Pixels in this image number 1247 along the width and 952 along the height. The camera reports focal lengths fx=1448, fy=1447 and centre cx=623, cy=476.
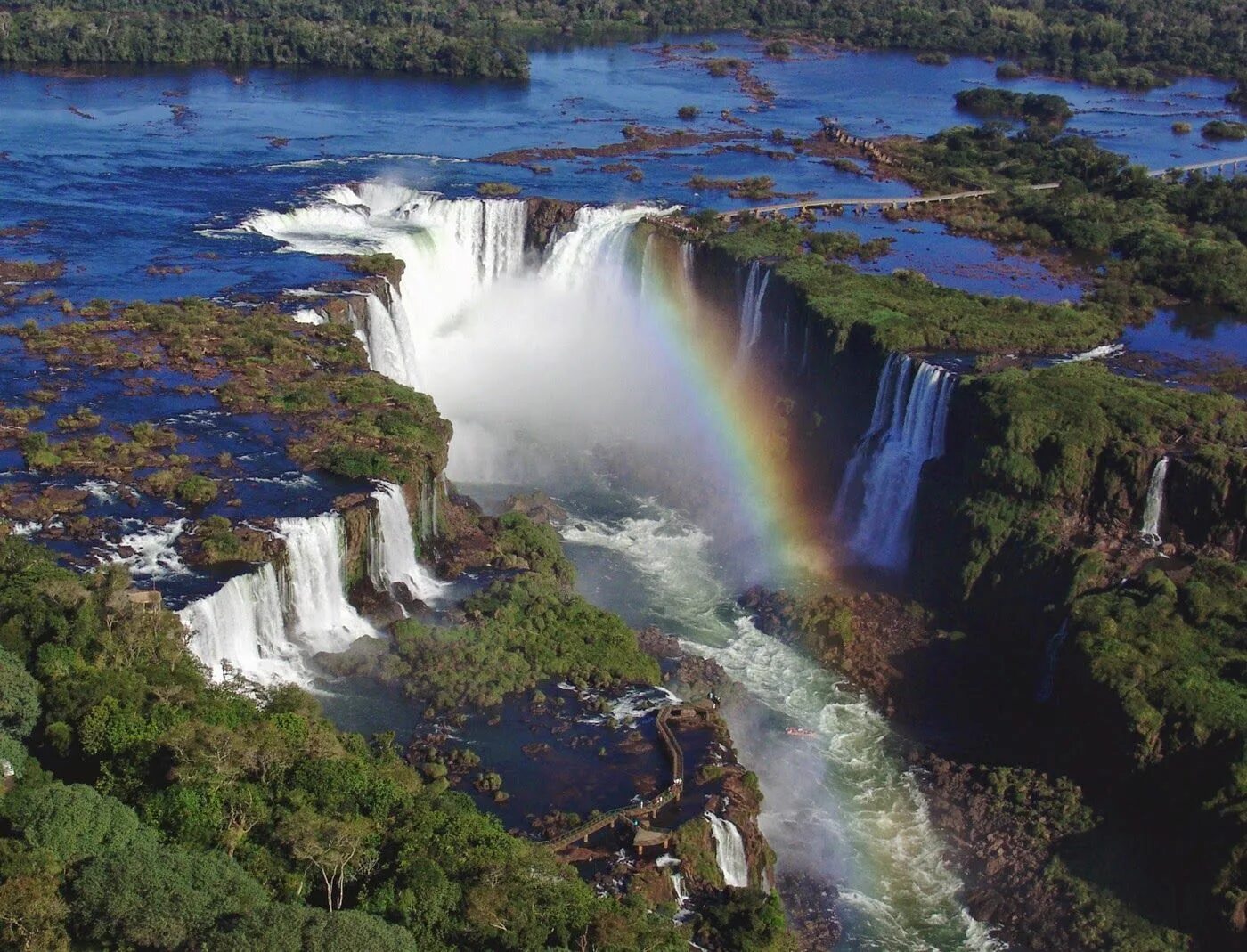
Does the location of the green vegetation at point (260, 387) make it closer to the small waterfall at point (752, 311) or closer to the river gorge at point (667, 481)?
the river gorge at point (667, 481)

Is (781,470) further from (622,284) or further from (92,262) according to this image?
(92,262)

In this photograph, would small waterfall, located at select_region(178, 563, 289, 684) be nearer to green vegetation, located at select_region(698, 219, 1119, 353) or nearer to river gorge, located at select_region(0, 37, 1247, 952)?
river gorge, located at select_region(0, 37, 1247, 952)

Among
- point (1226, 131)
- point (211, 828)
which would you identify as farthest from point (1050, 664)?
point (1226, 131)

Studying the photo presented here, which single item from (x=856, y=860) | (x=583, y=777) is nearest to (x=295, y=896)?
(x=583, y=777)

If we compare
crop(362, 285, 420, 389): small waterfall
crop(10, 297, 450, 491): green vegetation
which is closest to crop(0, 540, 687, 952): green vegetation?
crop(10, 297, 450, 491): green vegetation

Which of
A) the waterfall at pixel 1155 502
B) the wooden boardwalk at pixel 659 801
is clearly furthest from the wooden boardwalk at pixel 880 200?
the wooden boardwalk at pixel 659 801

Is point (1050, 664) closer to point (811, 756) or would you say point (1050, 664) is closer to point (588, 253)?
point (811, 756)
